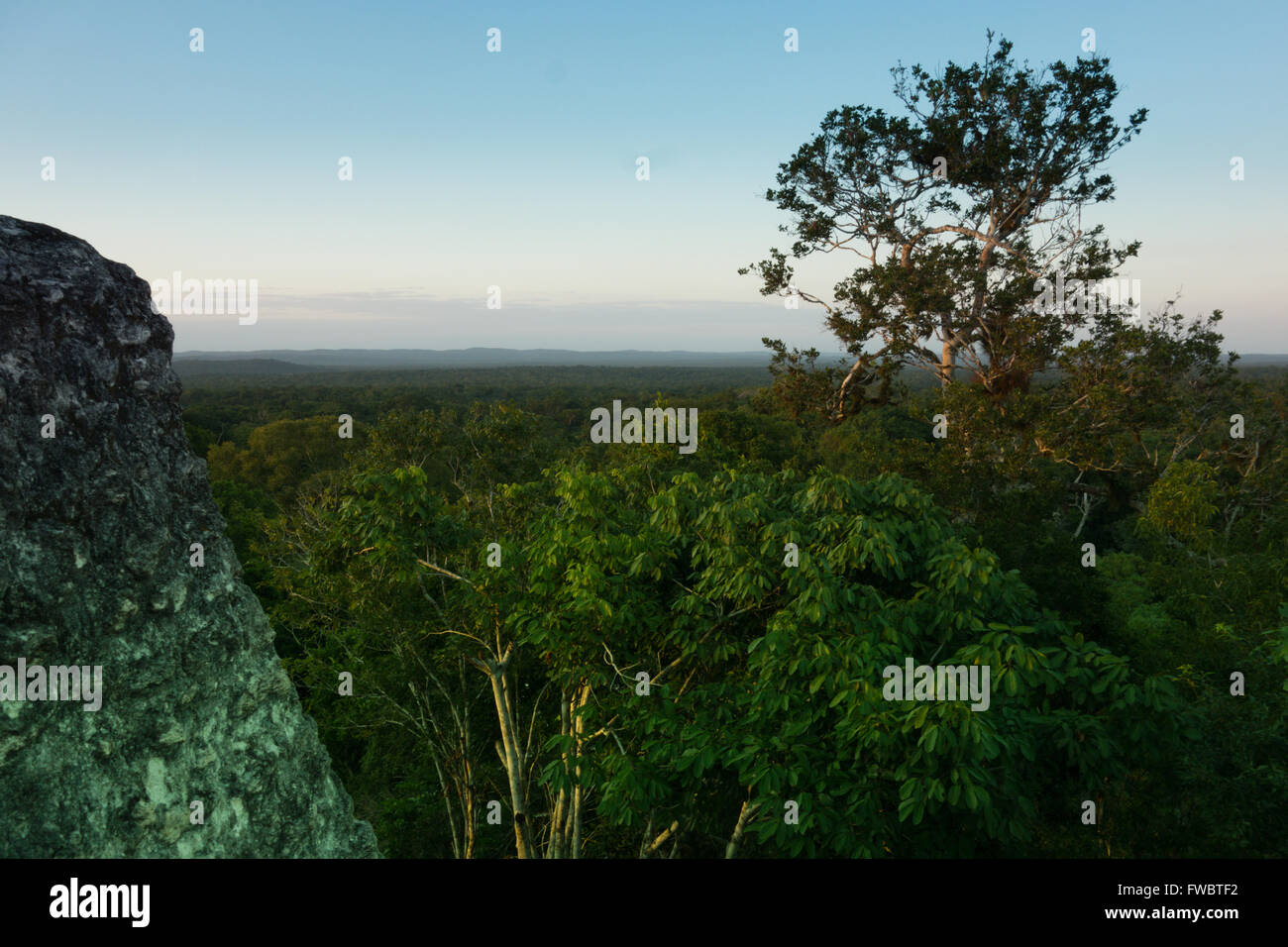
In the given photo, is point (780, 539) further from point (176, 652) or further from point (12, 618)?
point (12, 618)

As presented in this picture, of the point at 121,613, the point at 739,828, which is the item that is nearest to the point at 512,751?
the point at 739,828

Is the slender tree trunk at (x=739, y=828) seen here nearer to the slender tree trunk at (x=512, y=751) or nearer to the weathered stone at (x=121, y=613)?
the weathered stone at (x=121, y=613)

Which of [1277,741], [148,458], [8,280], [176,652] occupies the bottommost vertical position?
[1277,741]

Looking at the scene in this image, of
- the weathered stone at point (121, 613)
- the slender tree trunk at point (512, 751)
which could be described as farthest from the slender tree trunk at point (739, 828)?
the slender tree trunk at point (512, 751)

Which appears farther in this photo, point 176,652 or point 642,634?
point 642,634

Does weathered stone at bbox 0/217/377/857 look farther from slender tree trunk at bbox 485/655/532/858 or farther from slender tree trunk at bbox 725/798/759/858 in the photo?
slender tree trunk at bbox 485/655/532/858

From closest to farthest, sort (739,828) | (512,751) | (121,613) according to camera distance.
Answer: (121,613) → (739,828) → (512,751)

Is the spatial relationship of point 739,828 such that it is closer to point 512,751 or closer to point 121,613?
point 512,751

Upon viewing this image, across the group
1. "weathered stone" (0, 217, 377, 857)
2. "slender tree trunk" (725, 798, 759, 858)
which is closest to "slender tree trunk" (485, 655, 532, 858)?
"slender tree trunk" (725, 798, 759, 858)
